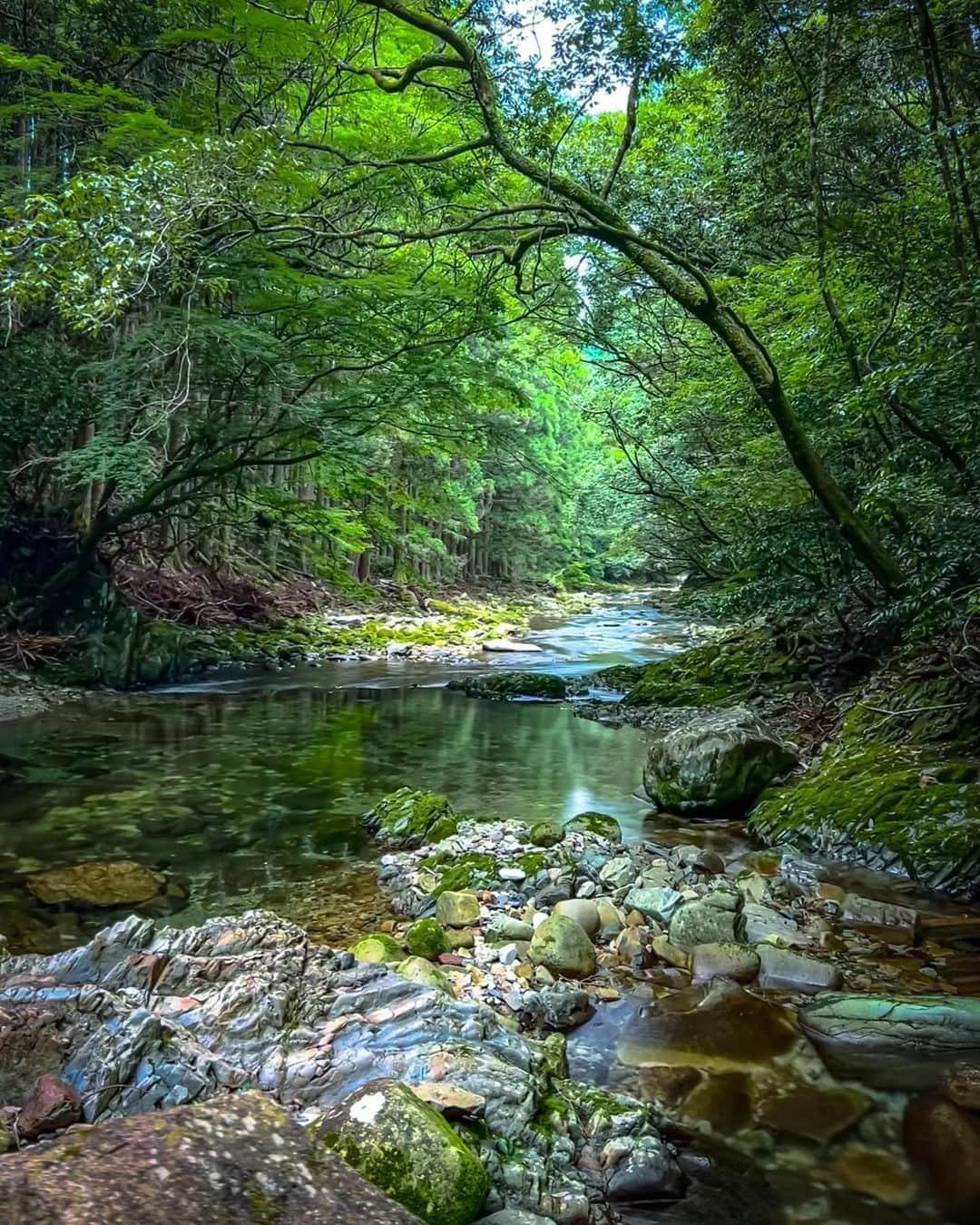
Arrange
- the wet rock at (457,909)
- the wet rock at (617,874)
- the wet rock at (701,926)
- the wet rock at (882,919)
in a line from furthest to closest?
the wet rock at (617,874), the wet rock at (457,909), the wet rock at (882,919), the wet rock at (701,926)

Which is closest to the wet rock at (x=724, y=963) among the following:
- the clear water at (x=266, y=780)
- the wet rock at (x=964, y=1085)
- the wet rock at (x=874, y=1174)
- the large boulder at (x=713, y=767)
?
the wet rock at (x=964, y=1085)

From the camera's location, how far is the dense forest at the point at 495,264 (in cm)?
678

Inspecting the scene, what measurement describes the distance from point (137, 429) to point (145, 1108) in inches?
406

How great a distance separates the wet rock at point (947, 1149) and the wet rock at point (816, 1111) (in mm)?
194

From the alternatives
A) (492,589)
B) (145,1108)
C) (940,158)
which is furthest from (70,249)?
(492,589)

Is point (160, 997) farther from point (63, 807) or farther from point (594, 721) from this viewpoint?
point (594, 721)

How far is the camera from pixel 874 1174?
9.79 ft

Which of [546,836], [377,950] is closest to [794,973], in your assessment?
[377,950]

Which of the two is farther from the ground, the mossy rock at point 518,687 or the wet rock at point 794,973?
the mossy rock at point 518,687

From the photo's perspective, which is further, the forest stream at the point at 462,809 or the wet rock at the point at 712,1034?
the wet rock at the point at 712,1034

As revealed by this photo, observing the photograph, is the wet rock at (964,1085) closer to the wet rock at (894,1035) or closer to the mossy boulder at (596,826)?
the wet rock at (894,1035)

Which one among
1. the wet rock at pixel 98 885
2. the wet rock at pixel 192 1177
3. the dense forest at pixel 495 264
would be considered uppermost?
the dense forest at pixel 495 264

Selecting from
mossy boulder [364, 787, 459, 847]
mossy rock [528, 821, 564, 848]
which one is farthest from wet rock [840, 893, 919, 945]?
mossy boulder [364, 787, 459, 847]

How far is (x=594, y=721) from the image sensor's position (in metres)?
12.0
